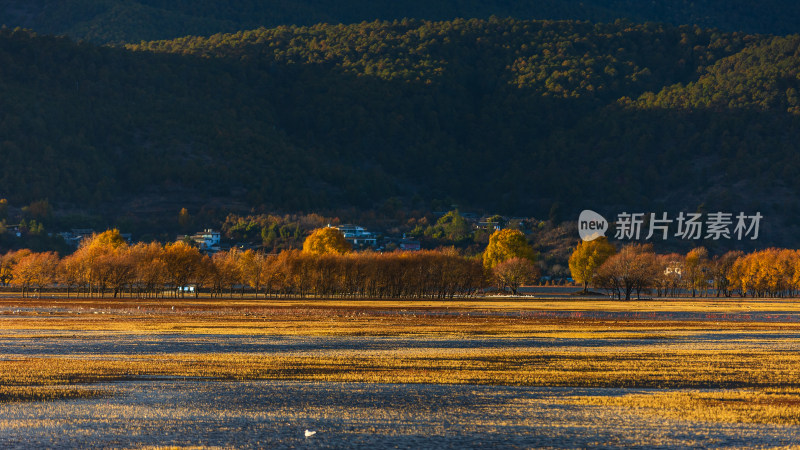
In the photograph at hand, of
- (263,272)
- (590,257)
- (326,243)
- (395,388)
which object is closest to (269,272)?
(263,272)

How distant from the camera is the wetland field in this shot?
31094 mm

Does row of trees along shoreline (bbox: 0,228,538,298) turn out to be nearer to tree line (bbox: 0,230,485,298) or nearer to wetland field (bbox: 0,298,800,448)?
tree line (bbox: 0,230,485,298)

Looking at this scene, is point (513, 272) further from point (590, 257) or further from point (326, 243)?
point (326, 243)

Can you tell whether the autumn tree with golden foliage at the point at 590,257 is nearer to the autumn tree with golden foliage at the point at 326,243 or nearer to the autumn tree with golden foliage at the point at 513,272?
the autumn tree with golden foliage at the point at 513,272

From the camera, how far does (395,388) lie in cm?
4122

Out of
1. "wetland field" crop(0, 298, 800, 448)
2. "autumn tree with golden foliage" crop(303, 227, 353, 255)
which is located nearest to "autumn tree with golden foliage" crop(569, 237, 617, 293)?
"autumn tree with golden foliage" crop(303, 227, 353, 255)

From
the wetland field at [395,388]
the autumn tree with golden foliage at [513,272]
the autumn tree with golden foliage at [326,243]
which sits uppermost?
the autumn tree with golden foliage at [326,243]

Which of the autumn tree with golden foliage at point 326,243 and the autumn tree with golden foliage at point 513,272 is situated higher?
the autumn tree with golden foliage at point 326,243

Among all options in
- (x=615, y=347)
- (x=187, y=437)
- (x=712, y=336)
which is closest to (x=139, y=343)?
(x=615, y=347)

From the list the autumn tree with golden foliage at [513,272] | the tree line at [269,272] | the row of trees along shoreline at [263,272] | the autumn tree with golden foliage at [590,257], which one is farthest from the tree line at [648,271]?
the tree line at [269,272]

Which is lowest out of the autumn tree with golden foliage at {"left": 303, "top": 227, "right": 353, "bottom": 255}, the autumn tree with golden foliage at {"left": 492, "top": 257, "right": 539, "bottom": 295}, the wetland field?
the wetland field

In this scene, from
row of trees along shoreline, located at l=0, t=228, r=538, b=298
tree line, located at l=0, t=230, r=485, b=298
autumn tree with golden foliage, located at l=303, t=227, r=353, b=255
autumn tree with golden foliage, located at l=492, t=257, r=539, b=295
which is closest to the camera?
tree line, located at l=0, t=230, r=485, b=298

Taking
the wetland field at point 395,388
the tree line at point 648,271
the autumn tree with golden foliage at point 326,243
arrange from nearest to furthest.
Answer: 1. the wetland field at point 395,388
2. the tree line at point 648,271
3. the autumn tree with golden foliage at point 326,243

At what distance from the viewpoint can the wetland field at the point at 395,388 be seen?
102ft
